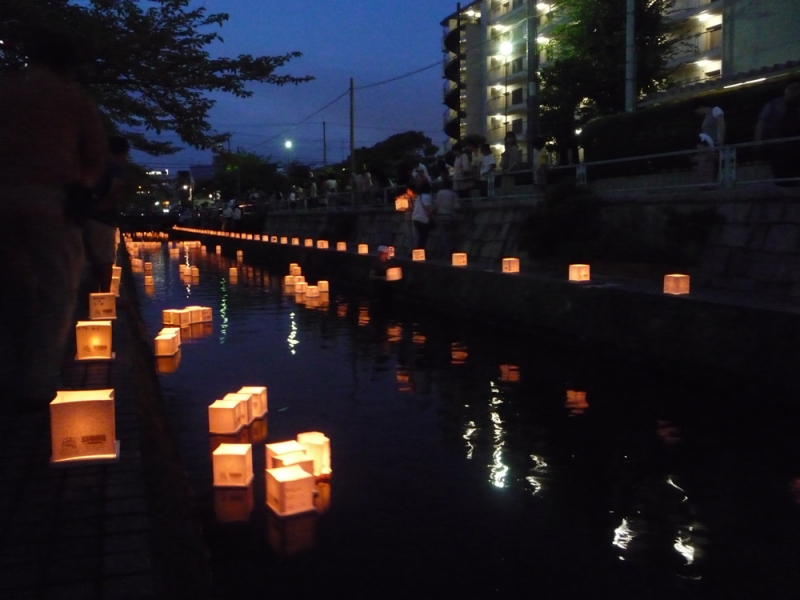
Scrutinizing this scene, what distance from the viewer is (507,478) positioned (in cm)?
530

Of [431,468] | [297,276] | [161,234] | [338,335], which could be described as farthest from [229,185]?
[431,468]

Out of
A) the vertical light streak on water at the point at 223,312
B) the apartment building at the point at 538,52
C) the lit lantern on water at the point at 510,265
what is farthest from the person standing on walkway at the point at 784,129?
the vertical light streak on water at the point at 223,312

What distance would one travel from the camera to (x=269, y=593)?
12.4 ft

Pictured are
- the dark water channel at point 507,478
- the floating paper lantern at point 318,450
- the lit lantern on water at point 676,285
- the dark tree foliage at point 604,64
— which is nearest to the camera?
the dark water channel at point 507,478

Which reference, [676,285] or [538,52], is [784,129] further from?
[538,52]

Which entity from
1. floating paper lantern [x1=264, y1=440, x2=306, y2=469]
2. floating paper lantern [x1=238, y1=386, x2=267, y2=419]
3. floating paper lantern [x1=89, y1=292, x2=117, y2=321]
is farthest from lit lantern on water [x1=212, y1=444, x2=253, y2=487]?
floating paper lantern [x1=89, y1=292, x2=117, y2=321]

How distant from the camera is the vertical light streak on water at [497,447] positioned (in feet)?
17.3

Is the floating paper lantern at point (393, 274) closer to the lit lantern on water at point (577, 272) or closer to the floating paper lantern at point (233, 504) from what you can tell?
the lit lantern on water at point (577, 272)

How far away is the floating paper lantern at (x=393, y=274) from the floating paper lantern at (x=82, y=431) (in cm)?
1119

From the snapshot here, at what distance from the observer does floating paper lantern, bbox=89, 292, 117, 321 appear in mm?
8672

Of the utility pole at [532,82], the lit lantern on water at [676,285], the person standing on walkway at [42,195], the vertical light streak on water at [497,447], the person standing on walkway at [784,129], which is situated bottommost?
the vertical light streak on water at [497,447]

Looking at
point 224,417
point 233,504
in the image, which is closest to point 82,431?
point 233,504

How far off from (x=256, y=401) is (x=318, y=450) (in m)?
1.54

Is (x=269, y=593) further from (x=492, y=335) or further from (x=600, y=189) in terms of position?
(x=600, y=189)
